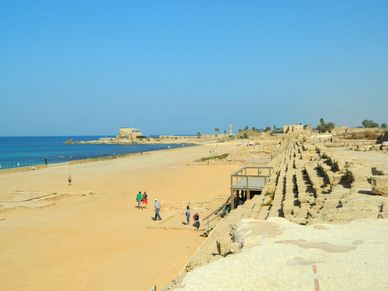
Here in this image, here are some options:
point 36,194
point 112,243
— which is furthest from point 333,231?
point 36,194

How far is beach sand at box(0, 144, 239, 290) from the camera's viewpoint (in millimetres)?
10180

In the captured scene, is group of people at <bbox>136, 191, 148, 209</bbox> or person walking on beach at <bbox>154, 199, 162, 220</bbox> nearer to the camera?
person walking on beach at <bbox>154, 199, 162, 220</bbox>

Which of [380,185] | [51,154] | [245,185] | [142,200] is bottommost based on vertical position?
[51,154]

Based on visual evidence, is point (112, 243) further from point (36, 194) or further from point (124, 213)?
point (36, 194)

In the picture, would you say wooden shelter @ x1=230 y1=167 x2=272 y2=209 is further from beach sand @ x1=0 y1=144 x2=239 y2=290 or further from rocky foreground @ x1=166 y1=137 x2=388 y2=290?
rocky foreground @ x1=166 y1=137 x2=388 y2=290

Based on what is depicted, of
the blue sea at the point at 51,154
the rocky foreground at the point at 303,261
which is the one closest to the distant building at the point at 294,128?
the blue sea at the point at 51,154

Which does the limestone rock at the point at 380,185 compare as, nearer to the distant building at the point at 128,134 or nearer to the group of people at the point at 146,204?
the group of people at the point at 146,204

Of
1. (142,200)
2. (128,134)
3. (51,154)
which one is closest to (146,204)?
(142,200)

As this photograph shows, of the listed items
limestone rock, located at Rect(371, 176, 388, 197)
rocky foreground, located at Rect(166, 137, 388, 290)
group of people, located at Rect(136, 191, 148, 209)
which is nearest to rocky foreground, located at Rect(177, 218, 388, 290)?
rocky foreground, located at Rect(166, 137, 388, 290)

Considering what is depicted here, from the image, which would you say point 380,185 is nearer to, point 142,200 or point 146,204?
point 142,200

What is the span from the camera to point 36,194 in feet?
77.4

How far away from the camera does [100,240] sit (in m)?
13.7

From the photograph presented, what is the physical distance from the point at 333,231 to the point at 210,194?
1579cm

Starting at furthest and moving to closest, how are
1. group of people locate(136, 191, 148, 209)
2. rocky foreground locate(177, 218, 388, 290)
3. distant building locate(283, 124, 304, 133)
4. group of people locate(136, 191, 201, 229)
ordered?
distant building locate(283, 124, 304, 133) → group of people locate(136, 191, 148, 209) → group of people locate(136, 191, 201, 229) → rocky foreground locate(177, 218, 388, 290)
